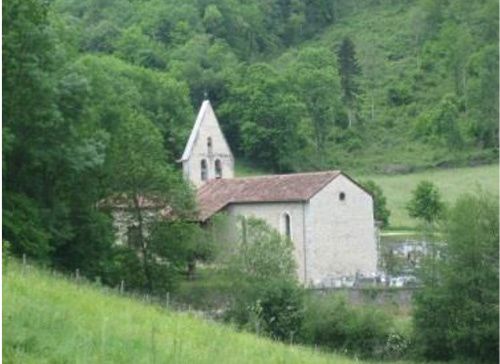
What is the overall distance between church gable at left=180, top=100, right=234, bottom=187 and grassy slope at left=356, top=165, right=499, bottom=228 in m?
14.1

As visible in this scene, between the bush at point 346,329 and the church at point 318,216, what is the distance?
12.8 metres

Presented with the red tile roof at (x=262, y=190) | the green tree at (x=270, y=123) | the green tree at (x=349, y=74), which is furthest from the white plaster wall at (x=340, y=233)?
the green tree at (x=349, y=74)

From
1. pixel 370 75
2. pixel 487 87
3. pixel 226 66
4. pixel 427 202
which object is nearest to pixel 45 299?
pixel 427 202

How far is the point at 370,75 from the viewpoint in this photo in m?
124

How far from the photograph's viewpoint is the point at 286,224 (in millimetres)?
54188

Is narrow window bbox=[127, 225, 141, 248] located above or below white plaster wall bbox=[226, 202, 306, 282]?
below

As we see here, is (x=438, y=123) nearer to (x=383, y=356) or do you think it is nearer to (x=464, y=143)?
(x=464, y=143)

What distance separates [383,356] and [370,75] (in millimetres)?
88729

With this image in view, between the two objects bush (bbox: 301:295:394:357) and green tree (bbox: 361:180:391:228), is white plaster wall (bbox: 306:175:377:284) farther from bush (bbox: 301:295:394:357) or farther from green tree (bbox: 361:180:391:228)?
bush (bbox: 301:295:394:357)

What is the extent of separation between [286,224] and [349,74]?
65.9 metres

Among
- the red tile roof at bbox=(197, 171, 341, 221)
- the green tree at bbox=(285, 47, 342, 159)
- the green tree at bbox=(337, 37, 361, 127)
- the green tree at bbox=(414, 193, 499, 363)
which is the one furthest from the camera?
the green tree at bbox=(337, 37, 361, 127)

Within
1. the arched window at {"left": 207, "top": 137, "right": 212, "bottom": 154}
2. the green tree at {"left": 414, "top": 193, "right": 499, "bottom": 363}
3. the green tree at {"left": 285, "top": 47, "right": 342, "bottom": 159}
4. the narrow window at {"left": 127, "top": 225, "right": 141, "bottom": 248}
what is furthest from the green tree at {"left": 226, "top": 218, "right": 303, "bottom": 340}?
the green tree at {"left": 285, "top": 47, "right": 342, "bottom": 159}

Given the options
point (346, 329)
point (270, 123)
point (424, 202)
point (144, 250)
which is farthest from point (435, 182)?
point (346, 329)

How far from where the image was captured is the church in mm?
53406
